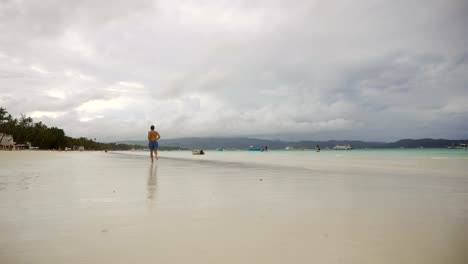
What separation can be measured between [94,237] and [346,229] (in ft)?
9.60

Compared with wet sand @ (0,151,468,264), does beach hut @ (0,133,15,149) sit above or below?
above

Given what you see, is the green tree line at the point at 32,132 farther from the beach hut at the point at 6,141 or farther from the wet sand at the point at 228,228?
the wet sand at the point at 228,228

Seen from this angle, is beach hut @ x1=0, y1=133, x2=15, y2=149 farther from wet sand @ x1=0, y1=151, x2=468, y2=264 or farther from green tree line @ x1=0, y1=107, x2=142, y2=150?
wet sand @ x1=0, y1=151, x2=468, y2=264

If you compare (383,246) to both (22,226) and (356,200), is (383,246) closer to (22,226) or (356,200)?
(356,200)

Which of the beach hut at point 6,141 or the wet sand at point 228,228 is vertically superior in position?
the beach hut at point 6,141

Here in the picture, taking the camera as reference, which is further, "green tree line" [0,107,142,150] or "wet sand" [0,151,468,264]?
"green tree line" [0,107,142,150]

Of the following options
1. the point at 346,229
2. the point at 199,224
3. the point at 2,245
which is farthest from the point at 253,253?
the point at 2,245

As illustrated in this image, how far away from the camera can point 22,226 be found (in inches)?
140

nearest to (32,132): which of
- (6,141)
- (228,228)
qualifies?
(6,141)

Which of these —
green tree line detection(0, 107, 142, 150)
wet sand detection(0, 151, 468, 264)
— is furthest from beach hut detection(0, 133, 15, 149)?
wet sand detection(0, 151, 468, 264)

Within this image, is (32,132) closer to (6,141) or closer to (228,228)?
(6,141)

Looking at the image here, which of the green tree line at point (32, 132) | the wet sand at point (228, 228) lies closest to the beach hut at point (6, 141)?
the green tree line at point (32, 132)

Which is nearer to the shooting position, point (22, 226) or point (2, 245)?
point (2, 245)

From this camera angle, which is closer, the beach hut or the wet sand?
the wet sand
